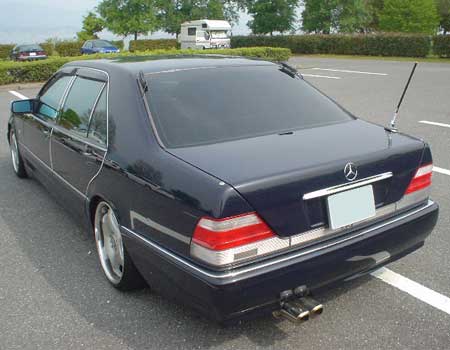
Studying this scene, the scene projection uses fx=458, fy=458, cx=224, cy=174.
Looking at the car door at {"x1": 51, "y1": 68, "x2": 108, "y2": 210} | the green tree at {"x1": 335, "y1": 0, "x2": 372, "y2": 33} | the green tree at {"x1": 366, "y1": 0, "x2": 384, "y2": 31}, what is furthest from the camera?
the green tree at {"x1": 366, "y1": 0, "x2": 384, "y2": 31}

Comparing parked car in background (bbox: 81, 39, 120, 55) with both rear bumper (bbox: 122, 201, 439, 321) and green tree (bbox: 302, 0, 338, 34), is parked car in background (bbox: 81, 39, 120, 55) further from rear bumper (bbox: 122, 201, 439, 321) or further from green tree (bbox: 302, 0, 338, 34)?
rear bumper (bbox: 122, 201, 439, 321)

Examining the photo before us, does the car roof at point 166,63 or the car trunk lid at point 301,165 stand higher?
the car roof at point 166,63

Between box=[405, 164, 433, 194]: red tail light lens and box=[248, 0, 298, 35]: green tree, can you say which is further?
box=[248, 0, 298, 35]: green tree

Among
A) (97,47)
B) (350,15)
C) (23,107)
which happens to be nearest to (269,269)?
(23,107)

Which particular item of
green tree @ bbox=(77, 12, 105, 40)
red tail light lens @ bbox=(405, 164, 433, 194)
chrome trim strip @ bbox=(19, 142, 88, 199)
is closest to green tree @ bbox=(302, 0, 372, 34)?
green tree @ bbox=(77, 12, 105, 40)

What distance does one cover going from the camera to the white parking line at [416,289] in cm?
286

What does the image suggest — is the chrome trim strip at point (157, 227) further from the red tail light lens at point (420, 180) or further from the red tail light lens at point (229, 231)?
the red tail light lens at point (420, 180)

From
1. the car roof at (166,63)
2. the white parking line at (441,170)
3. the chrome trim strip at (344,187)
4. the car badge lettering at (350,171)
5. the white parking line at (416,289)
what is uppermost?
the car roof at (166,63)

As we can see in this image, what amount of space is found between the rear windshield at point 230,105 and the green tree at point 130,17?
137 feet

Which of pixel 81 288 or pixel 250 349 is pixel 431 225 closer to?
pixel 250 349

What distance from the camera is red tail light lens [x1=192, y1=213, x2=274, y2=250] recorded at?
7.03ft

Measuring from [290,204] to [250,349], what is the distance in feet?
2.77

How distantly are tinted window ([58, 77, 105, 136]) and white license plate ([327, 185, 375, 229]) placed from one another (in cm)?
191

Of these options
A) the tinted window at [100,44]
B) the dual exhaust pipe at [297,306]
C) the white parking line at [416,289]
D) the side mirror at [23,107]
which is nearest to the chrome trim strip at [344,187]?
the dual exhaust pipe at [297,306]
